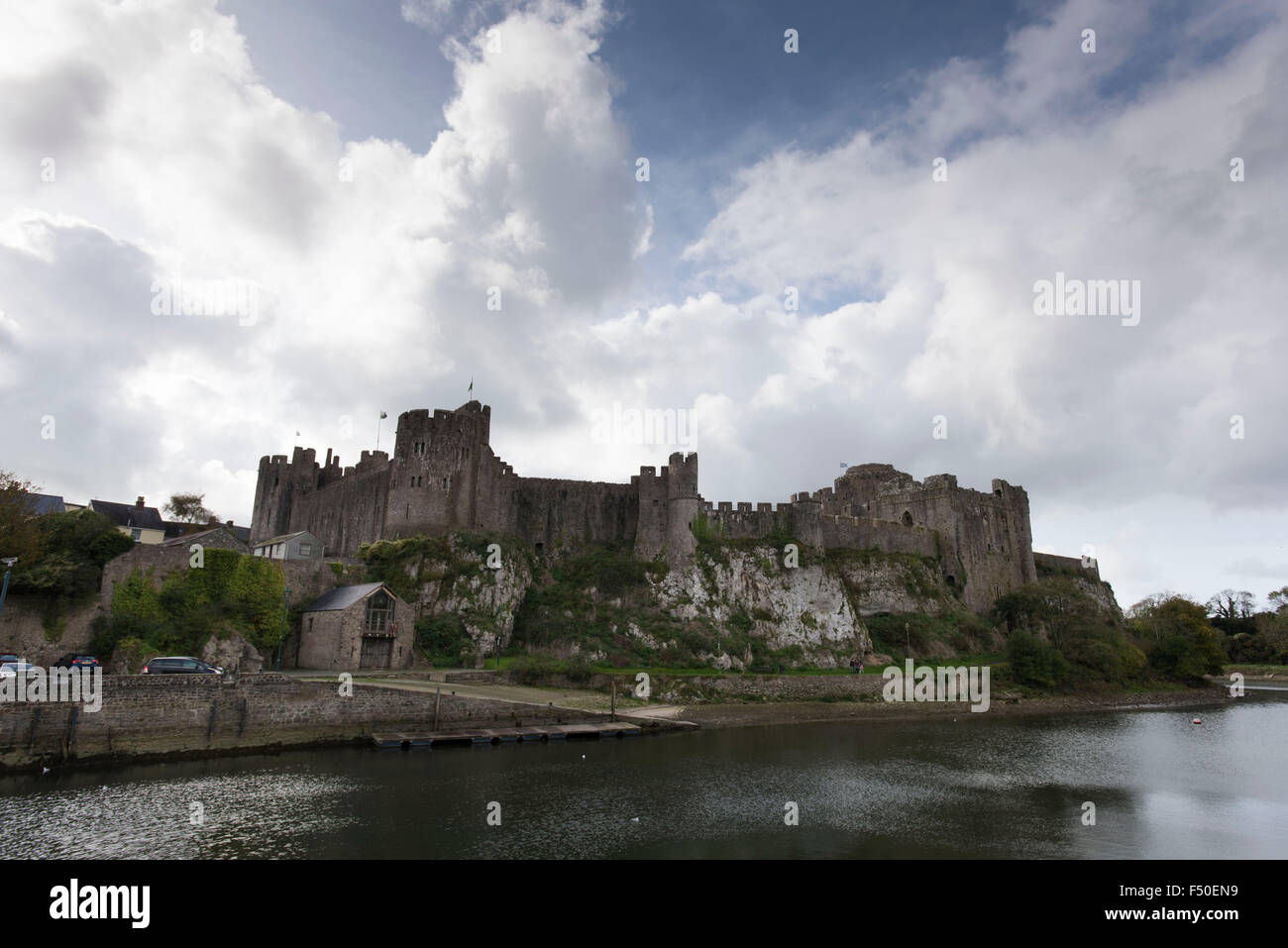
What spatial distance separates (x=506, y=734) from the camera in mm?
23891

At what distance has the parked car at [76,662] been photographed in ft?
67.1

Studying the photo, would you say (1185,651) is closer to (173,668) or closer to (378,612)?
(378,612)

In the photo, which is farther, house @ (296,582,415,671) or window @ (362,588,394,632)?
window @ (362,588,394,632)

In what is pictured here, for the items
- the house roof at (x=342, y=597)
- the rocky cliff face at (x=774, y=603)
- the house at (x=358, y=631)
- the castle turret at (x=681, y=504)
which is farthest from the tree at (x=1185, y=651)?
the house roof at (x=342, y=597)

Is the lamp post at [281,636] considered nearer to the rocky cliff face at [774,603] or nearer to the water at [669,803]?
the water at [669,803]

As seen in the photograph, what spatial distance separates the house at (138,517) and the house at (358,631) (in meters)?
20.7

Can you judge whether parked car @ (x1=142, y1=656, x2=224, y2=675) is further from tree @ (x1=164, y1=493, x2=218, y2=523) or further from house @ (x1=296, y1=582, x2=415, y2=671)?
tree @ (x1=164, y1=493, x2=218, y2=523)

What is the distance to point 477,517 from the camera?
3838 cm

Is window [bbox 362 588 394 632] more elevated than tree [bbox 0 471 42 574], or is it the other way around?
tree [bbox 0 471 42 574]

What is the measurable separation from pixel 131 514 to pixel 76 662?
3032 cm

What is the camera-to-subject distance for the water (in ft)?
43.0

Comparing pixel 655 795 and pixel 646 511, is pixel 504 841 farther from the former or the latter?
pixel 646 511

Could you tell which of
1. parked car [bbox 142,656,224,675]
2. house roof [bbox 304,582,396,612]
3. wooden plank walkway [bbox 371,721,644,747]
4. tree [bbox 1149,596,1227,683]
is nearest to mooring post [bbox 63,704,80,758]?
parked car [bbox 142,656,224,675]

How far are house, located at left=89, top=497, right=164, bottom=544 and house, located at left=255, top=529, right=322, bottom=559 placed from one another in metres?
13.5
